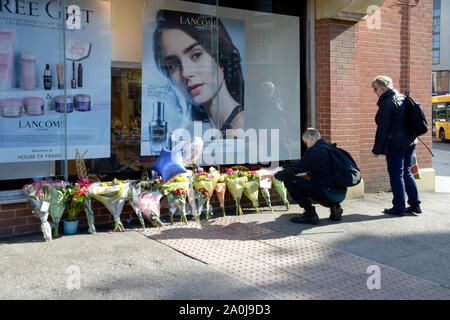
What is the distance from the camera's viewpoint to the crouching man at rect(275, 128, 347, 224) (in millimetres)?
6633

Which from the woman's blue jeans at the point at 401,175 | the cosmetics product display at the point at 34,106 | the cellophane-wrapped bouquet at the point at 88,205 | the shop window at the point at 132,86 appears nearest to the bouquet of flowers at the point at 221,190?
the shop window at the point at 132,86

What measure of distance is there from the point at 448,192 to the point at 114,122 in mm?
6368

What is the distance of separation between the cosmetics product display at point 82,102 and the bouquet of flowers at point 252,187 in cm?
237

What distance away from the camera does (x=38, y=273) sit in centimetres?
494

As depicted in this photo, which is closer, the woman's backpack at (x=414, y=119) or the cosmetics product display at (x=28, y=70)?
the cosmetics product display at (x=28, y=70)

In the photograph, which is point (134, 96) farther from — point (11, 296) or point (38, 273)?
point (11, 296)

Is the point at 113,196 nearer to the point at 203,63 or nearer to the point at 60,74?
the point at 60,74

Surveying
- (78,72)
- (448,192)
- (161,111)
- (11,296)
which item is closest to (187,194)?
(161,111)

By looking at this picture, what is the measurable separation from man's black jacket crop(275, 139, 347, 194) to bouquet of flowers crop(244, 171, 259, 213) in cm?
72

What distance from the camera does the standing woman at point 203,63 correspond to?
7543mm

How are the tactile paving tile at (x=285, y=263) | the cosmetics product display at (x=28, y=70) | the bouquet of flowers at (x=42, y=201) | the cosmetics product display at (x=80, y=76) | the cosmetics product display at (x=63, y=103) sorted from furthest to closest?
the cosmetics product display at (x=80, y=76) → the cosmetics product display at (x=63, y=103) → the cosmetics product display at (x=28, y=70) → the bouquet of flowers at (x=42, y=201) → the tactile paving tile at (x=285, y=263)

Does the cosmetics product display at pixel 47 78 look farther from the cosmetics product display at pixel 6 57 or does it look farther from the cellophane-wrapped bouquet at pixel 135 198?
the cellophane-wrapped bouquet at pixel 135 198

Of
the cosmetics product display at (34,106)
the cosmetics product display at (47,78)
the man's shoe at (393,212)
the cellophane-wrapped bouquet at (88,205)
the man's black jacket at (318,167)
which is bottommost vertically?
the man's shoe at (393,212)

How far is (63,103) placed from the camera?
672 centimetres
